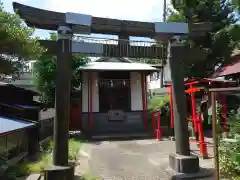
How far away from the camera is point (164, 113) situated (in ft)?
51.6

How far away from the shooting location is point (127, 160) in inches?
358

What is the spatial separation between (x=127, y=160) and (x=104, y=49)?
372cm

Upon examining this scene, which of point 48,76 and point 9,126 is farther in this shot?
point 48,76

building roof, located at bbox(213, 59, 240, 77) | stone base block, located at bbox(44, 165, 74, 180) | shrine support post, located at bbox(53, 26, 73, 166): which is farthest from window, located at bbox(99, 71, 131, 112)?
stone base block, located at bbox(44, 165, 74, 180)

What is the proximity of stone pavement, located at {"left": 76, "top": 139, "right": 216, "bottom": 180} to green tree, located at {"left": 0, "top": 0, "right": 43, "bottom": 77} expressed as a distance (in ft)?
10.6

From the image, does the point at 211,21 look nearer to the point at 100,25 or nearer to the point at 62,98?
the point at 100,25

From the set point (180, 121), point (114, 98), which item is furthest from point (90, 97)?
point (180, 121)

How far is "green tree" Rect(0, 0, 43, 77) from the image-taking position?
5441mm

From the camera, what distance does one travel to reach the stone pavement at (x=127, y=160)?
7442mm

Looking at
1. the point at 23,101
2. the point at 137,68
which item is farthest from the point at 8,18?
the point at 137,68

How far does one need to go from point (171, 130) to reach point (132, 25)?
841 centimetres

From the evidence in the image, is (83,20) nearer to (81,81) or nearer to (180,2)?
(180,2)

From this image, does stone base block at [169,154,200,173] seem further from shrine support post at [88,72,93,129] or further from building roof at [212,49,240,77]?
shrine support post at [88,72,93,129]

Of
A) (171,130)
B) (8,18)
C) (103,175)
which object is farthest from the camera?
(171,130)
